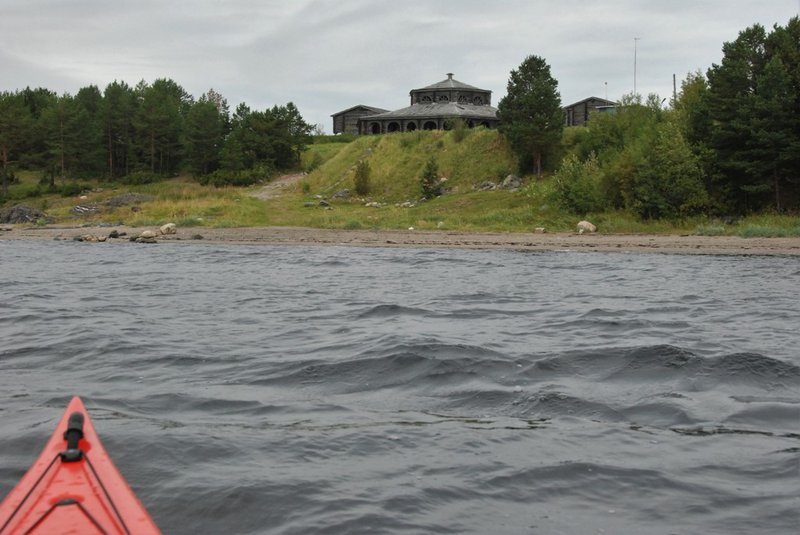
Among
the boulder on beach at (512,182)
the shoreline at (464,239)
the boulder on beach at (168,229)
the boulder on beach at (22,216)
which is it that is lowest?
the shoreline at (464,239)

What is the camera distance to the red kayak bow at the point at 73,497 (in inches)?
165

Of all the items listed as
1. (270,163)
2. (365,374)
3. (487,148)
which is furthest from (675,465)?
(270,163)

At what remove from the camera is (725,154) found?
3459 centimetres

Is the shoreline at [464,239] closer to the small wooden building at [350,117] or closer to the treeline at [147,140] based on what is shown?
the treeline at [147,140]

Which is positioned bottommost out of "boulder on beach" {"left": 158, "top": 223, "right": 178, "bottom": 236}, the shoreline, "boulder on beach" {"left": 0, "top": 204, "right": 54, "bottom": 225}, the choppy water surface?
the choppy water surface

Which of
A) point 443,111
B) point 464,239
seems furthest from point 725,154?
point 443,111

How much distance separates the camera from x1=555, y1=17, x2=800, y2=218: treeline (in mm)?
32906

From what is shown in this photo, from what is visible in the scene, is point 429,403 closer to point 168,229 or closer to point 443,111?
point 168,229

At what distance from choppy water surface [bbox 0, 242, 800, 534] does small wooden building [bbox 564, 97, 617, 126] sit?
58260 mm

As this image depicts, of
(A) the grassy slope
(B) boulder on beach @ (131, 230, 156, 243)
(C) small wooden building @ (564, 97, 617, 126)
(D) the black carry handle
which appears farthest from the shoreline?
(C) small wooden building @ (564, 97, 617, 126)

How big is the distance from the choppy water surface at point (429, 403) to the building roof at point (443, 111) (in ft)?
159

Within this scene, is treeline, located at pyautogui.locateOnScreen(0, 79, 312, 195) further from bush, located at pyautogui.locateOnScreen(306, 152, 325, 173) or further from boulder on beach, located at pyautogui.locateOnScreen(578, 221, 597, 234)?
boulder on beach, located at pyautogui.locateOnScreen(578, 221, 597, 234)

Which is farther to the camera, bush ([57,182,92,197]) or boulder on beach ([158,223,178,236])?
bush ([57,182,92,197])

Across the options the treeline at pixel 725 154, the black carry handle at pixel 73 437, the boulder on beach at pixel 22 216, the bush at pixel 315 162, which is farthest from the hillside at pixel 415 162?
the black carry handle at pixel 73 437
